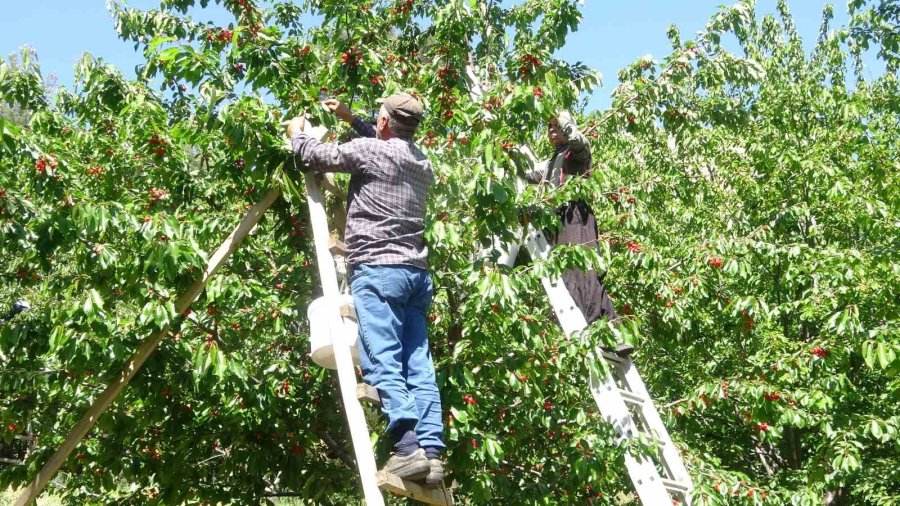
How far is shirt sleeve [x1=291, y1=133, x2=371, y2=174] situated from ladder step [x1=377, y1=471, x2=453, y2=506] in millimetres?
1254

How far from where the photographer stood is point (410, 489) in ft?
10.9

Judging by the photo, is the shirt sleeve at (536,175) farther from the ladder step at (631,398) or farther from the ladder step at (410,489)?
the ladder step at (410,489)

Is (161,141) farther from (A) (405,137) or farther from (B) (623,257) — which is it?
(B) (623,257)

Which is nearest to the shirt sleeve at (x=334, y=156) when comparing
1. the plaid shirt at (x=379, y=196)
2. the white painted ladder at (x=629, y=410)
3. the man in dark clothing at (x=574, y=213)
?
the plaid shirt at (x=379, y=196)

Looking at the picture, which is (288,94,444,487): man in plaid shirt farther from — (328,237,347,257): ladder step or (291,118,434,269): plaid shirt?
(328,237,347,257): ladder step

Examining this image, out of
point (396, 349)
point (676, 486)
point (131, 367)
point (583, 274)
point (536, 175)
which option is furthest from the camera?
point (536, 175)

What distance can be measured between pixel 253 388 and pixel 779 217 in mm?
6266

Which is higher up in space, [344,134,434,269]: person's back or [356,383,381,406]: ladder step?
[344,134,434,269]: person's back

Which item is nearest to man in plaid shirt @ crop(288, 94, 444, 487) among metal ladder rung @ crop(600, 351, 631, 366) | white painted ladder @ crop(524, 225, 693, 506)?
white painted ladder @ crop(524, 225, 693, 506)

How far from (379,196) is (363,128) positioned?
0.80 metres

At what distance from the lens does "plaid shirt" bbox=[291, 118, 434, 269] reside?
3619 mm

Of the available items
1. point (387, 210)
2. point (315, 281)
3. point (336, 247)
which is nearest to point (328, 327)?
point (336, 247)

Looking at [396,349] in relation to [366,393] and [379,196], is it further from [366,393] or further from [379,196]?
[379,196]

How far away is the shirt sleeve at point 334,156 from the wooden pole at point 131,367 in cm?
39
